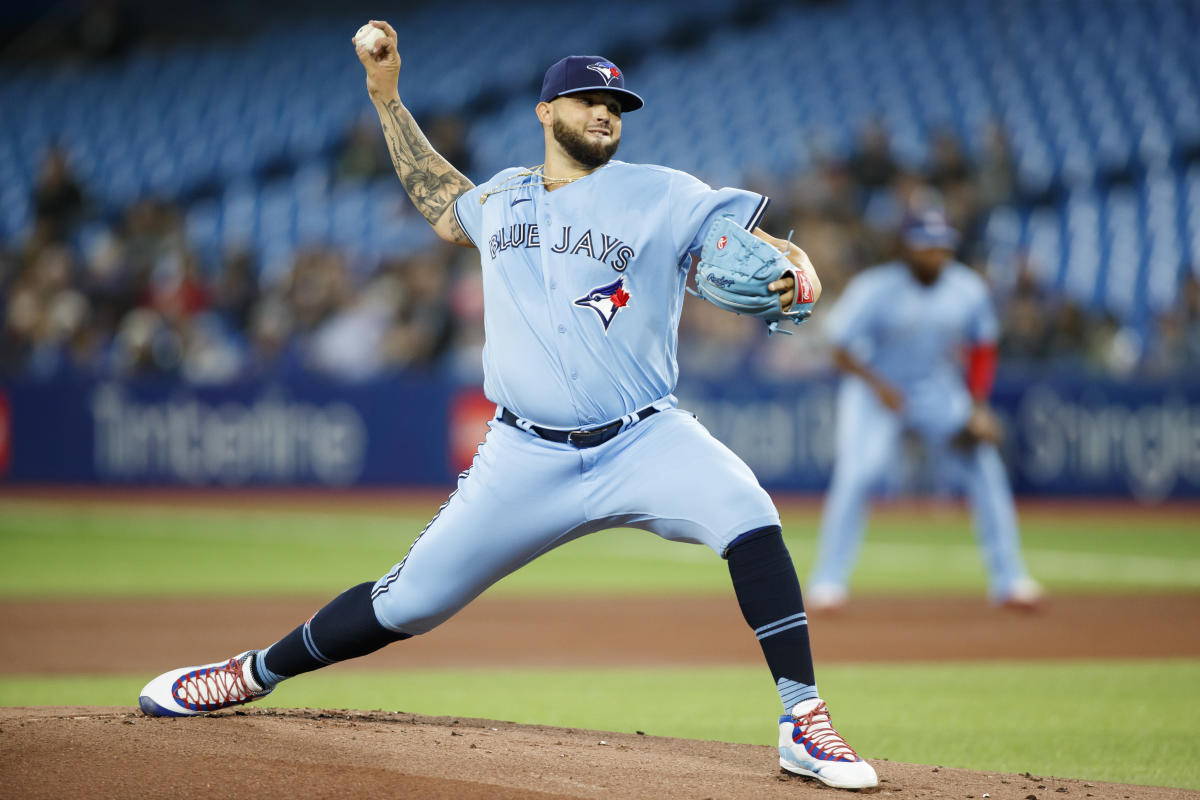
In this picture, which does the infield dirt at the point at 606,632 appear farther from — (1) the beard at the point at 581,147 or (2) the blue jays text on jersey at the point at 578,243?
(1) the beard at the point at 581,147

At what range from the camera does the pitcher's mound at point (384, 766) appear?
4055mm

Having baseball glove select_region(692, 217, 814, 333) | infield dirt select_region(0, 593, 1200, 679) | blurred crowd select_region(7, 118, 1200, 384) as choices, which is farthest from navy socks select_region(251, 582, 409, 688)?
blurred crowd select_region(7, 118, 1200, 384)

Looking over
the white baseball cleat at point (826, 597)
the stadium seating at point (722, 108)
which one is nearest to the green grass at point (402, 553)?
the white baseball cleat at point (826, 597)

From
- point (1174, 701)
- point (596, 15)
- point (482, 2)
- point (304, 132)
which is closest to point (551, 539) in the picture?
point (1174, 701)

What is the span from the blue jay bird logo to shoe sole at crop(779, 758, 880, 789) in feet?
4.74

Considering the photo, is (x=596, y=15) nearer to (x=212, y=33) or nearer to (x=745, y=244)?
(x=212, y=33)

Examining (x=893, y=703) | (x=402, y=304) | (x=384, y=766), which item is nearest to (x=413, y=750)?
(x=384, y=766)

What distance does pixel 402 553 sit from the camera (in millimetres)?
12672

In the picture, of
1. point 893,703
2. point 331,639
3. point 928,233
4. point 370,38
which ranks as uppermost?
point 928,233

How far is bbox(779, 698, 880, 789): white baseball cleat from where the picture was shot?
422 cm

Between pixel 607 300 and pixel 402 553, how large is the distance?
27.9 ft

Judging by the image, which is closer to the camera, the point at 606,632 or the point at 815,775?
the point at 815,775

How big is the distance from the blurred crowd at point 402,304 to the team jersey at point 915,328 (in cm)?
634

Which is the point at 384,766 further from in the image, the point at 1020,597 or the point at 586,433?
the point at 1020,597
